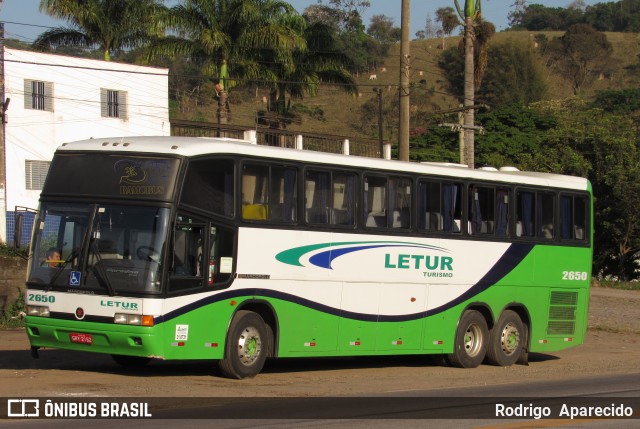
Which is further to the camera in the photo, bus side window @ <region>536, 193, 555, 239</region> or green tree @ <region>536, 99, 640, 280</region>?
green tree @ <region>536, 99, 640, 280</region>

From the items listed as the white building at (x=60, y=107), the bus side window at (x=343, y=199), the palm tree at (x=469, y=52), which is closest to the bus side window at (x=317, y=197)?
the bus side window at (x=343, y=199)

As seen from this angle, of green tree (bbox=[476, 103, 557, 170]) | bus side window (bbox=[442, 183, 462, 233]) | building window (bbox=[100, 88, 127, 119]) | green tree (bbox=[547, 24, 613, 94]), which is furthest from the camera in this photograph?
green tree (bbox=[547, 24, 613, 94])

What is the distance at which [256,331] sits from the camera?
610 inches

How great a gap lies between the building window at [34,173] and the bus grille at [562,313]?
21.4 metres

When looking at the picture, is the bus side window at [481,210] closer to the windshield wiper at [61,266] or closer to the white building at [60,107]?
the windshield wiper at [61,266]

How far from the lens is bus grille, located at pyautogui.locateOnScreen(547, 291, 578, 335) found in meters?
21.6

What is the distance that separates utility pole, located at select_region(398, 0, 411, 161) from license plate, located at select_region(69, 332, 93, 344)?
42.3 feet

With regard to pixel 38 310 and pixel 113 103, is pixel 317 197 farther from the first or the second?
pixel 113 103

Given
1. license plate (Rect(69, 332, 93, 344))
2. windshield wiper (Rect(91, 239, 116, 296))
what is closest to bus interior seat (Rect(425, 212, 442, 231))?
windshield wiper (Rect(91, 239, 116, 296))

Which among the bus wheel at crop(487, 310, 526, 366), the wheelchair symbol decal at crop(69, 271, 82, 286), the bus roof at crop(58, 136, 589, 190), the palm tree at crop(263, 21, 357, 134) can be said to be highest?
the palm tree at crop(263, 21, 357, 134)

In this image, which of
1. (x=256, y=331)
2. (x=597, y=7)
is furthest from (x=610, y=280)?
(x=597, y=7)

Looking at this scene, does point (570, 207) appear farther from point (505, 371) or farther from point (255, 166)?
point (255, 166)

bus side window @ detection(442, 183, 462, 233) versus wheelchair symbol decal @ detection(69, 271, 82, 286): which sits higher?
bus side window @ detection(442, 183, 462, 233)
